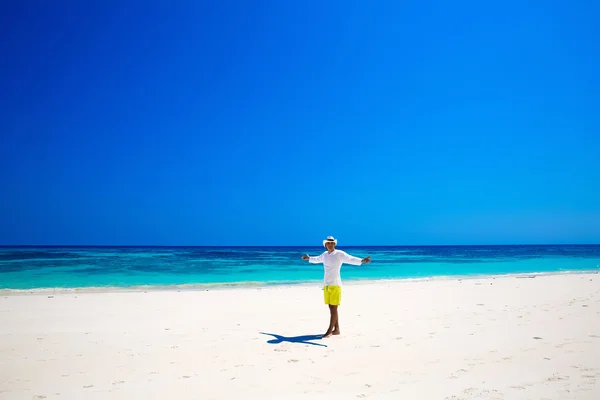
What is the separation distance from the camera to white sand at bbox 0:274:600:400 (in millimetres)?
4449

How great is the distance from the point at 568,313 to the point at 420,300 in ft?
12.2

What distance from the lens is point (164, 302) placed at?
11727 mm

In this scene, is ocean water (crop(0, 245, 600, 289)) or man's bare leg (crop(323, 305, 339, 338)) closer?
man's bare leg (crop(323, 305, 339, 338))

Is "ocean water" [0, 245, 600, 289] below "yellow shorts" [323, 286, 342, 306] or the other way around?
below

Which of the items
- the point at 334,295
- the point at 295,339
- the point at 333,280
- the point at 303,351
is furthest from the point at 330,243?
the point at 303,351

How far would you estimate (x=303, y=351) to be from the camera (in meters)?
6.10

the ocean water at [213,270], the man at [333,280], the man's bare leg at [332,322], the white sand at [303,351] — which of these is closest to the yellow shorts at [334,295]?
the man at [333,280]

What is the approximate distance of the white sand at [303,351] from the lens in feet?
14.6

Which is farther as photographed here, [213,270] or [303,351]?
[213,270]

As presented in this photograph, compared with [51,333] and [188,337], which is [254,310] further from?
[51,333]

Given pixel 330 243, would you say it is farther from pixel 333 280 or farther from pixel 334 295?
pixel 334 295

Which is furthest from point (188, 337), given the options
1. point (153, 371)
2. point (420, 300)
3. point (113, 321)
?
point (420, 300)

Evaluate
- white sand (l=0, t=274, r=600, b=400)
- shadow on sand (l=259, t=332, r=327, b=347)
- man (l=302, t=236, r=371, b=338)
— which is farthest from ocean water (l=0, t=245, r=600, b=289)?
man (l=302, t=236, r=371, b=338)

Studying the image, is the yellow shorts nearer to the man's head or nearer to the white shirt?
the white shirt
